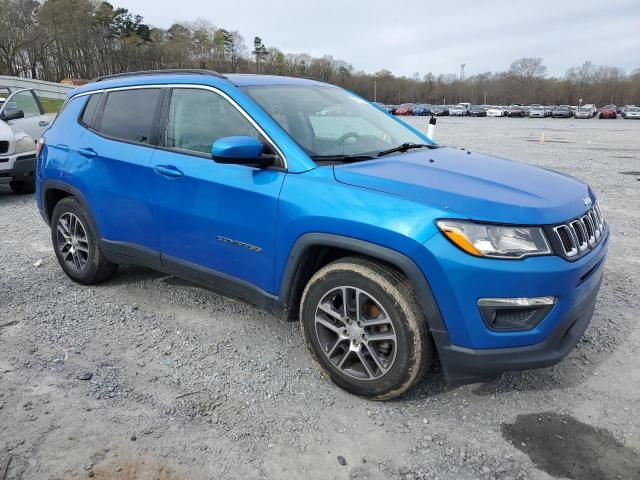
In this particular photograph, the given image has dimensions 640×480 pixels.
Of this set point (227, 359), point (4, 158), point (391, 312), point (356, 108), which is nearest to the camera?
point (391, 312)

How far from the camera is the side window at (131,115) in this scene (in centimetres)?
384

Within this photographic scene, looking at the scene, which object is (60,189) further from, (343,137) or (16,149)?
(16,149)

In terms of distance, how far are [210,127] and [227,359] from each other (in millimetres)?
1576

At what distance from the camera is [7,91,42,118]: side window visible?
31.3 ft

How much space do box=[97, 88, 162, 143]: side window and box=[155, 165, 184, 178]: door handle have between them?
32 centimetres

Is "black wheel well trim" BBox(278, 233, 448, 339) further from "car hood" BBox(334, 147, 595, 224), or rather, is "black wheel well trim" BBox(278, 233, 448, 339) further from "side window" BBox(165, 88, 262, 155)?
"side window" BBox(165, 88, 262, 155)

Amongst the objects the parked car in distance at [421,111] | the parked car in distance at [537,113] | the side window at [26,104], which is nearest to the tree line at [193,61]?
the parked car in distance at [421,111]

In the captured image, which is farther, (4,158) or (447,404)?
(4,158)

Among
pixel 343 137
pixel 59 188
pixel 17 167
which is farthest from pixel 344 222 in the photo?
pixel 17 167

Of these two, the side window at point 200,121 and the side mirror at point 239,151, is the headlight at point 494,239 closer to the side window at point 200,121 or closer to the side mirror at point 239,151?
the side mirror at point 239,151

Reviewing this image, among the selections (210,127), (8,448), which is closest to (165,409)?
(8,448)

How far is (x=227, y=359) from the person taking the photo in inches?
135

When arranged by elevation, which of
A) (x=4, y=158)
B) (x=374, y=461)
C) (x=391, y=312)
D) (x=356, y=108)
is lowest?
(x=374, y=461)

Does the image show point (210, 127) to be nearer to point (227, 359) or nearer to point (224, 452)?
point (227, 359)
